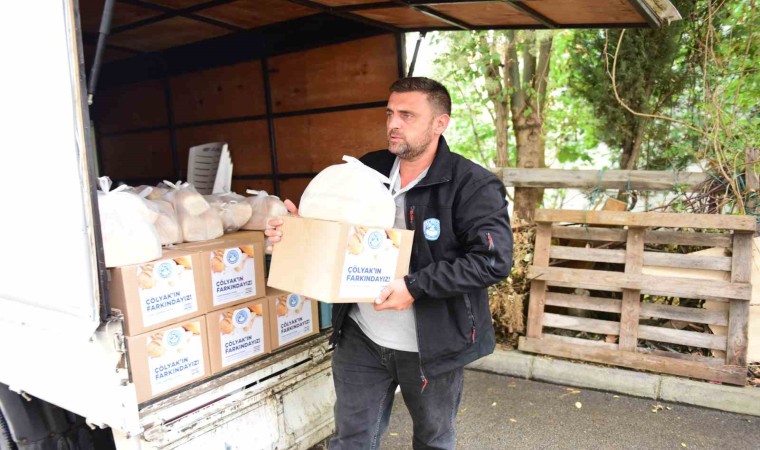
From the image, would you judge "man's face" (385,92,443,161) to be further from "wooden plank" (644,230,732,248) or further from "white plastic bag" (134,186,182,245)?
"wooden plank" (644,230,732,248)

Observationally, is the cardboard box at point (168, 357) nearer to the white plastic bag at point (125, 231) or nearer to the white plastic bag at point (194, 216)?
the white plastic bag at point (125, 231)

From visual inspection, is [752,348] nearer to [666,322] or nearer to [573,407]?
[666,322]

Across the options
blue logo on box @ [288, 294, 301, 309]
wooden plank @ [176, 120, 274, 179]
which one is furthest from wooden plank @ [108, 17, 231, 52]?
blue logo on box @ [288, 294, 301, 309]

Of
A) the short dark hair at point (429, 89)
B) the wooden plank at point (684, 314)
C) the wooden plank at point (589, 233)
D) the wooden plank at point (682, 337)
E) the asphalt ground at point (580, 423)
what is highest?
the short dark hair at point (429, 89)

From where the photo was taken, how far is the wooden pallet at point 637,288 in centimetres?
354

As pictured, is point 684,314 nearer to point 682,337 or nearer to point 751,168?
point 682,337

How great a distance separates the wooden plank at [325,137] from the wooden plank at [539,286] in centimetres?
149

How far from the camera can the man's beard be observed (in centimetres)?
214

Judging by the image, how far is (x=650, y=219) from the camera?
374 centimetres

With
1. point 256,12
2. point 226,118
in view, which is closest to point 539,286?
point 256,12

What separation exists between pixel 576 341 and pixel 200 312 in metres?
3.01

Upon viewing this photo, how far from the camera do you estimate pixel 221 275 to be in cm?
235

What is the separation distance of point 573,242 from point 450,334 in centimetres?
258

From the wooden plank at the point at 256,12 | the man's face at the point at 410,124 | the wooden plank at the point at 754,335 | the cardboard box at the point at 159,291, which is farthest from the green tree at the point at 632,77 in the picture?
the cardboard box at the point at 159,291
